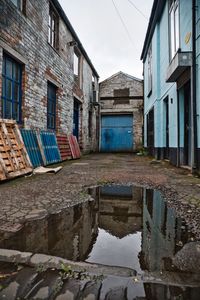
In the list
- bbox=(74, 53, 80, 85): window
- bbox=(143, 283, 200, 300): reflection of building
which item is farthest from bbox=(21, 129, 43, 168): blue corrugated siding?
bbox=(74, 53, 80, 85): window

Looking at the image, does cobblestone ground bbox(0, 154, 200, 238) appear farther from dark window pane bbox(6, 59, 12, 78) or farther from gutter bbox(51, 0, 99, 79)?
gutter bbox(51, 0, 99, 79)

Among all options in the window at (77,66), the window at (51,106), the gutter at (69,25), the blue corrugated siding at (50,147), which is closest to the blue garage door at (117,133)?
the gutter at (69,25)

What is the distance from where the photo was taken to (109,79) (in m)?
18.3

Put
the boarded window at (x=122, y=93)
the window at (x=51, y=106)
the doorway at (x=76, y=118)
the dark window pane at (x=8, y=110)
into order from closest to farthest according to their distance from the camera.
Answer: the dark window pane at (x=8, y=110), the window at (x=51, y=106), the doorway at (x=76, y=118), the boarded window at (x=122, y=93)

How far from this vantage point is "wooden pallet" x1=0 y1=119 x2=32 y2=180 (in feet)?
14.9

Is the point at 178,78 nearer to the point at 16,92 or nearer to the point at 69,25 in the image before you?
the point at 16,92

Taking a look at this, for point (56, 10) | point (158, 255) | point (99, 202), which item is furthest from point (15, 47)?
point (158, 255)

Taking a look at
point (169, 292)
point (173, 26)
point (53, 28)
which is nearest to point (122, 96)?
point (53, 28)

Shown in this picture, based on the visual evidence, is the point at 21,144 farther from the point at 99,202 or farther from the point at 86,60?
the point at 86,60

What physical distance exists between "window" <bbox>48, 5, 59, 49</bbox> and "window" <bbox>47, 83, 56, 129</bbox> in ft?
5.93

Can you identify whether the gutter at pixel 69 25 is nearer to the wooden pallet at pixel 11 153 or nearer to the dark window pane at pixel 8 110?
the dark window pane at pixel 8 110

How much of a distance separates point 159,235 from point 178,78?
573 cm

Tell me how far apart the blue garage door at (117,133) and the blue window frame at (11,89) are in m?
11.4

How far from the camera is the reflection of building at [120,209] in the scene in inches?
94.0
